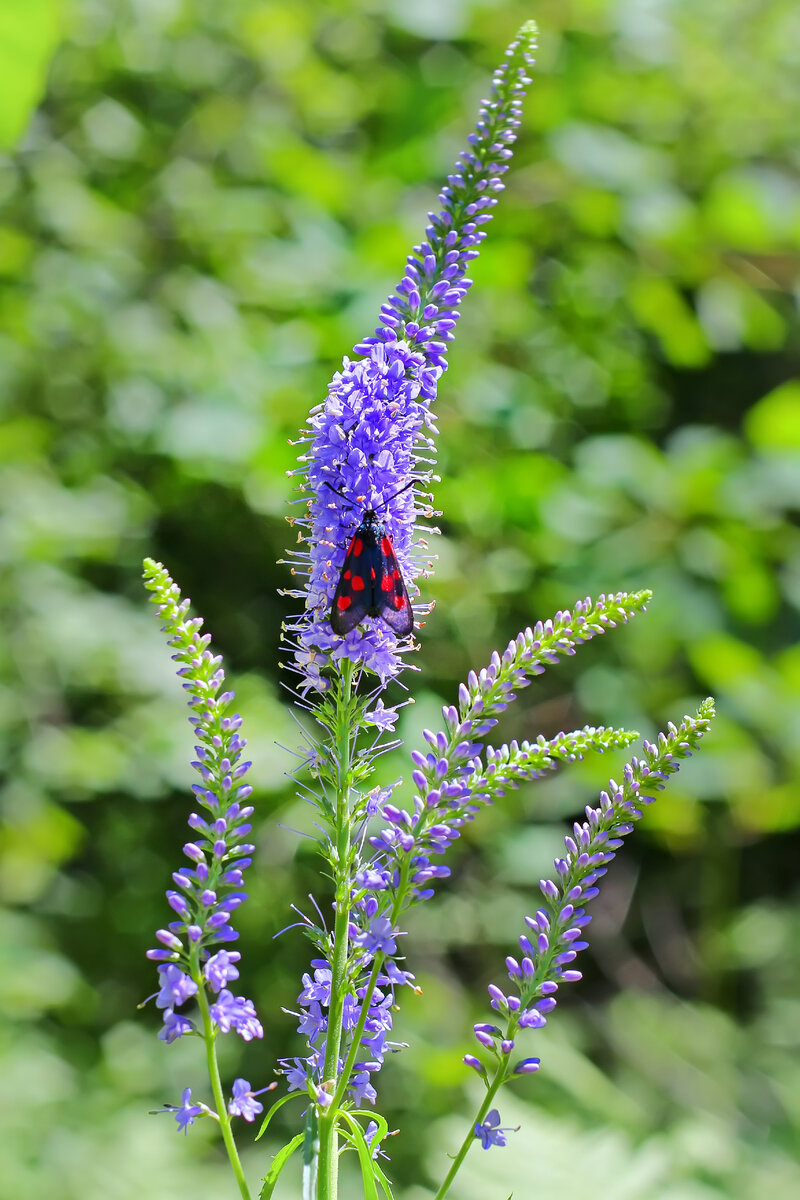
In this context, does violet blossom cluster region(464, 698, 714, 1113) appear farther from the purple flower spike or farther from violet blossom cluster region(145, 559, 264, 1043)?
violet blossom cluster region(145, 559, 264, 1043)

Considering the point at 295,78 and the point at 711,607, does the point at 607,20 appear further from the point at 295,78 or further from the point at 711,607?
the point at 711,607

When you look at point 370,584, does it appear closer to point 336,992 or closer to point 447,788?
point 447,788

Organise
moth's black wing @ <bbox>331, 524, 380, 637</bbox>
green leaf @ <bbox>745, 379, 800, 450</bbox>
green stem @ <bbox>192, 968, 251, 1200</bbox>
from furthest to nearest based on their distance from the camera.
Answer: green leaf @ <bbox>745, 379, 800, 450</bbox> → moth's black wing @ <bbox>331, 524, 380, 637</bbox> → green stem @ <bbox>192, 968, 251, 1200</bbox>

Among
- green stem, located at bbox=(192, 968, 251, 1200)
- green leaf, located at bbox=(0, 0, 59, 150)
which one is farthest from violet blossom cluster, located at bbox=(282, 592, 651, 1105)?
green leaf, located at bbox=(0, 0, 59, 150)

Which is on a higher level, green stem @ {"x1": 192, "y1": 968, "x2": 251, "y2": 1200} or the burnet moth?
the burnet moth

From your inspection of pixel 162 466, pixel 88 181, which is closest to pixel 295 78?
pixel 88 181

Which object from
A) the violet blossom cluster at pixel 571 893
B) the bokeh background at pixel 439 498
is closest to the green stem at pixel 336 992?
→ the violet blossom cluster at pixel 571 893

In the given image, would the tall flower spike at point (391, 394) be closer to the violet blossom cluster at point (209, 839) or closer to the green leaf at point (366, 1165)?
the violet blossom cluster at point (209, 839)
